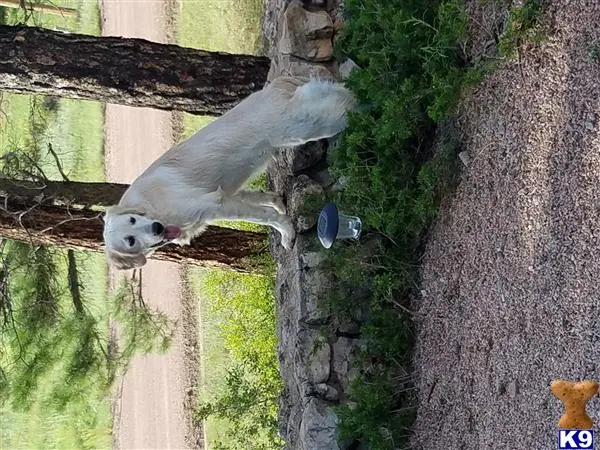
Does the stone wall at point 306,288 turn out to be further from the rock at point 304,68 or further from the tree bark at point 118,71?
the tree bark at point 118,71

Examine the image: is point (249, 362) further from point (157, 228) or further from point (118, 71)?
point (118, 71)

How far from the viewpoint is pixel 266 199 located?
5.83m

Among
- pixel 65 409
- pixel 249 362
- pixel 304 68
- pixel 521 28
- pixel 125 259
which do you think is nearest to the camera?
pixel 521 28

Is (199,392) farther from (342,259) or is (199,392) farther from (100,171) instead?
(342,259)

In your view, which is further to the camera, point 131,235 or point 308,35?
point 308,35

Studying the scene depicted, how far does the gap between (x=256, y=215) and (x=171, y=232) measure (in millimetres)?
700

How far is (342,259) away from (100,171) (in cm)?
620

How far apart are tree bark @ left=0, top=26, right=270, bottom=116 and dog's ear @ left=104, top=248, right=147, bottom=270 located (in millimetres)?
1384

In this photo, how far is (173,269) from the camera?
962 centimetres

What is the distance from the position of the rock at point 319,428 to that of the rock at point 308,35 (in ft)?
7.88

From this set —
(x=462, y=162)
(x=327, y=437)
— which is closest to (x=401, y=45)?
(x=462, y=162)

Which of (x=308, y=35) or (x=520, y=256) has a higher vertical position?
(x=308, y=35)

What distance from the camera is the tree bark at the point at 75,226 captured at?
6.07m

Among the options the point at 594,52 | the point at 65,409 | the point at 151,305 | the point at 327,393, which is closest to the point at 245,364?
the point at 65,409
